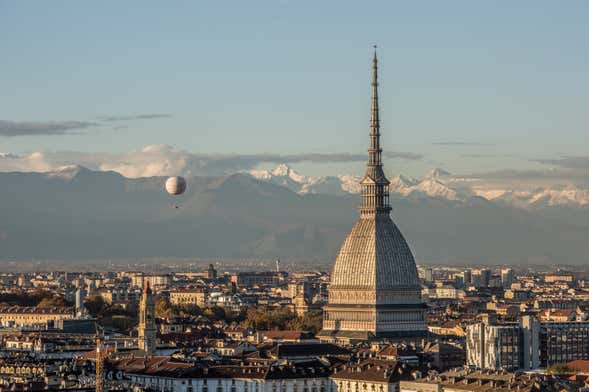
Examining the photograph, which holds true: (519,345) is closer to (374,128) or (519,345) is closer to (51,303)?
(374,128)

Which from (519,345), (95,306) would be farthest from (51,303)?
(519,345)

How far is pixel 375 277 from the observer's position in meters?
144

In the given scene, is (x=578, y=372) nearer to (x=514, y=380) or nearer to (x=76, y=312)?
(x=514, y=380)

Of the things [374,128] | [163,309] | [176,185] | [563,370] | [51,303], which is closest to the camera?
[563,370]

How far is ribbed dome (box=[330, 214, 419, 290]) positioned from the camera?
144 m

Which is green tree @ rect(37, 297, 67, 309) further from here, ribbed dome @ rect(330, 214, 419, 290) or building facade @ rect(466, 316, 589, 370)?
building facade @ rect(466, 316, 589, 370)

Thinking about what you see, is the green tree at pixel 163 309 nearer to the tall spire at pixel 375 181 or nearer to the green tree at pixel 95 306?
the green tree at pixel 95 306

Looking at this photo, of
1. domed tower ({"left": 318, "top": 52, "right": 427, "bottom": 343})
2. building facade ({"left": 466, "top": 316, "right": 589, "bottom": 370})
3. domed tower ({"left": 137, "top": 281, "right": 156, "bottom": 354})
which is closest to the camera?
domed tower ({"left": 137, "top": 281, "right": 156, "bottom": 354})

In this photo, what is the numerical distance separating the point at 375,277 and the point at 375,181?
6.87 meters

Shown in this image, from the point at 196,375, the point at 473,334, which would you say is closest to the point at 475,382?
the point at 196,375

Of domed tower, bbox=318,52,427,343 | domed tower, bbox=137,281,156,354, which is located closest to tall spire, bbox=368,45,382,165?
domed tower, bbox=318,52,427,343

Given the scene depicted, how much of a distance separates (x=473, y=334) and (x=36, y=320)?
58.7 m

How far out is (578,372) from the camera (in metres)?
101

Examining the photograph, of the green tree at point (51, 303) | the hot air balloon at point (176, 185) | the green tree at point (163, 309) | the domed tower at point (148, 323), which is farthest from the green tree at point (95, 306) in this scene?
the domed tower at point (148, 323)
